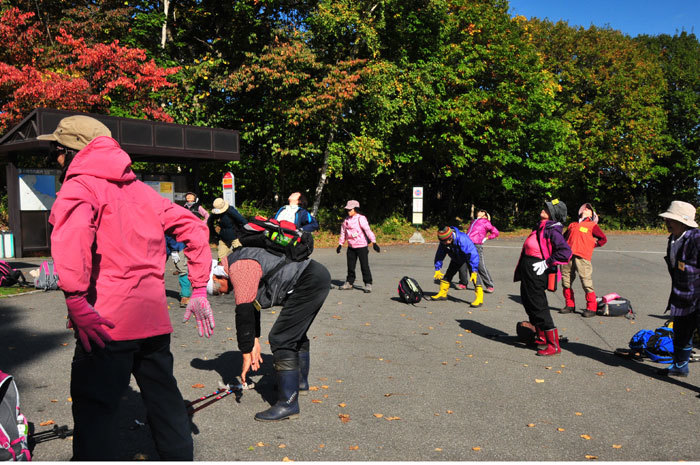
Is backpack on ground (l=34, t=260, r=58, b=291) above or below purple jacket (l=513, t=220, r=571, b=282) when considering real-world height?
below

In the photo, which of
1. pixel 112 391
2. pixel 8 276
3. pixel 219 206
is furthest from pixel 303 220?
pixel 8 276

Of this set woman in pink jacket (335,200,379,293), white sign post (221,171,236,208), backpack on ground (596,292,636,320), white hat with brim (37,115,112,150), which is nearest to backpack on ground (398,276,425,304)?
woman in pink jacket (335,200,379,293)

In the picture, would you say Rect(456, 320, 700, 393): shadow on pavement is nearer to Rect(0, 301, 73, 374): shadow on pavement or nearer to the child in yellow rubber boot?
the child in yellow rubber boot

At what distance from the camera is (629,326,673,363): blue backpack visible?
6.24m

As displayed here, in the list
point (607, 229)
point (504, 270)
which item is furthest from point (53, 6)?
point (607, 229)

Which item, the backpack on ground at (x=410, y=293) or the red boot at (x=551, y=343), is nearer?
the red boot at (x=551, y=343)

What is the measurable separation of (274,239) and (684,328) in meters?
4.29

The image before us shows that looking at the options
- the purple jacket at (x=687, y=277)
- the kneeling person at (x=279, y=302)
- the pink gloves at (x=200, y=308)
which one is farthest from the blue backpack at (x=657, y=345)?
the pink gloves at (x=200, y=308)

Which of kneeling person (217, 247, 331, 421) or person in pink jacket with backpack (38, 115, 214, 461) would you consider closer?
person in pink jacket with backpack (38, 115, 214, 461)

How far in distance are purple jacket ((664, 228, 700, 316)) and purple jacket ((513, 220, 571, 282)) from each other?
49.5 inches

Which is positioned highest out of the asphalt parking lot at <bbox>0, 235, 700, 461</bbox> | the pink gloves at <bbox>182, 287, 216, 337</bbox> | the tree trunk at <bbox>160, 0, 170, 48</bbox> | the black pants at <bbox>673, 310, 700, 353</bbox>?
the tree trunk at <bbox>160, 0, 170, 48</bbox>

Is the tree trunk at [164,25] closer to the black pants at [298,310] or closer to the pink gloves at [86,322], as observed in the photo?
the black pants at [298,310]

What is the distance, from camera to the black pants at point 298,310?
433 cm

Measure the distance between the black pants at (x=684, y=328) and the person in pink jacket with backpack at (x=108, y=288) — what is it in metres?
4.98
